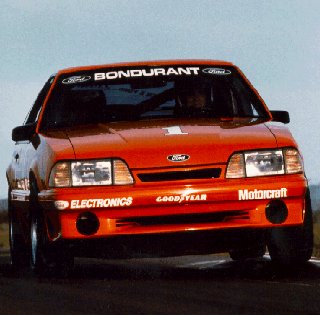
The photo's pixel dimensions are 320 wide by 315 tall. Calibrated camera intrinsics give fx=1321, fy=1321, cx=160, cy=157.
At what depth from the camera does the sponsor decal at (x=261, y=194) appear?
366 inches

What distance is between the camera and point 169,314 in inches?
289

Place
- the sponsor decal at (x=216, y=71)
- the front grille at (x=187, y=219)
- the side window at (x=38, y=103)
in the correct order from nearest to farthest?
the front grille at (x=187, y=219) < the sponsor decal at (x=216, y=71) < the side window at (x=38, y=103)

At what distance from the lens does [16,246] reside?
39.6ft

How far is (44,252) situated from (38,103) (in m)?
2.21

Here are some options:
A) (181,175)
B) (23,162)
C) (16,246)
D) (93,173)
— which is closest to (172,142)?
(181,175)

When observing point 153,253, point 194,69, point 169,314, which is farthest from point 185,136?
point 169,314

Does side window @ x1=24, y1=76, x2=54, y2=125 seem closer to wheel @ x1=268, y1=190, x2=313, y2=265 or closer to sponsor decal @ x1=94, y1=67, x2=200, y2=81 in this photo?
sponsor decal @ x1=94, y1=67, x2=200, y2=81

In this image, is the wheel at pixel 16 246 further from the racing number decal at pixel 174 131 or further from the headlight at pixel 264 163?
the headlight at pixel 264 163

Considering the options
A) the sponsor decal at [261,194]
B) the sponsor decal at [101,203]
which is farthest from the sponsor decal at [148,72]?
the sponsor decal at [261,194]

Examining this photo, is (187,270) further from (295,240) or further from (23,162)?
(23,162)

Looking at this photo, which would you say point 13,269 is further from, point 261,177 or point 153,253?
point 261,177

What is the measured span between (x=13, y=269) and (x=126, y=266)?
39.9 inches

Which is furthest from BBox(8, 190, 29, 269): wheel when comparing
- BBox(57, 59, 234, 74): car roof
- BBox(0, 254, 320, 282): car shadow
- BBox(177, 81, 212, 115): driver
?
BBox(177, 81, 212, 115): driver

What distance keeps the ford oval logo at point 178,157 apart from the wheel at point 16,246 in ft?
9.30
